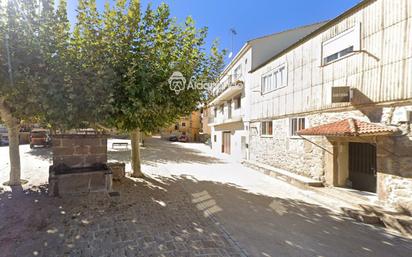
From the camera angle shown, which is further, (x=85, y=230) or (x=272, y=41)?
(x=272, y=41)

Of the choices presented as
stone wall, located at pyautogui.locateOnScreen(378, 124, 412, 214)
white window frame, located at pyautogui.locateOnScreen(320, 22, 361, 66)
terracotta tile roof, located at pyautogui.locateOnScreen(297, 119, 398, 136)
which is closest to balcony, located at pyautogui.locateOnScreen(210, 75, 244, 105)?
white window frame, located at pyautogui.locateOnScreen(320, 22, 361, 66)

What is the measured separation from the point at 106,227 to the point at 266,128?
11213mm

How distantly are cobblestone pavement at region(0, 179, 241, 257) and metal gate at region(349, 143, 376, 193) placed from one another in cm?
673

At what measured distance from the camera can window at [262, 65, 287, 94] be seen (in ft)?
39.0

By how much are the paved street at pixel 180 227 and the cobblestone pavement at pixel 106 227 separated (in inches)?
0.7

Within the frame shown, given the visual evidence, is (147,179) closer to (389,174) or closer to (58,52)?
(58,52)

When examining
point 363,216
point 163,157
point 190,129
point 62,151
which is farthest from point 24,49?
point 190,129

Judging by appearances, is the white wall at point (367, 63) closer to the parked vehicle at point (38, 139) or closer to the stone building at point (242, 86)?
the stone building at point (242, 86)

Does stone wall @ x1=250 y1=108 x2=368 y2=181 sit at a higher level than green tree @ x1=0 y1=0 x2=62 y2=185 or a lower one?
lower

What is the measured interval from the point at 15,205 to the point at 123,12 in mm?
6769

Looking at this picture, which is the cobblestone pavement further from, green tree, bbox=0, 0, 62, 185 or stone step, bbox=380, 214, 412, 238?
stone step, bbox=380, 214, 412, 238

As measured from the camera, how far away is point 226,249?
4293mm

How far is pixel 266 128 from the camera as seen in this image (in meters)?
14.1

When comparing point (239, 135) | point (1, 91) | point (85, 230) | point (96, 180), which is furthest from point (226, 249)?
point (239, 135)
